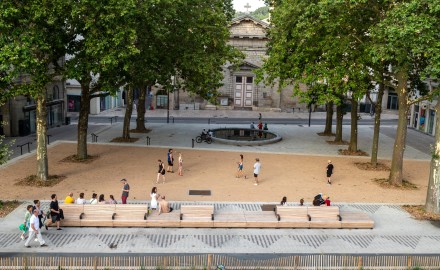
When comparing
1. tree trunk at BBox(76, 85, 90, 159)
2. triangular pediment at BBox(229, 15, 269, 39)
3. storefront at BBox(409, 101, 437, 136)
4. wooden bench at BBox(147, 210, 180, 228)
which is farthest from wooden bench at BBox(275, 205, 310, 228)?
triangular pediment at BBox(229, 15, 269, 39)

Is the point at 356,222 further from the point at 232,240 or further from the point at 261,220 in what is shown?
the point at 232,240

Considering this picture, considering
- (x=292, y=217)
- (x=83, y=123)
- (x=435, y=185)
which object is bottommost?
(x=292, y=217)

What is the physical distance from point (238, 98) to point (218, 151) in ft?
107

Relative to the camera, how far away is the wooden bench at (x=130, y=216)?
60.7 feet

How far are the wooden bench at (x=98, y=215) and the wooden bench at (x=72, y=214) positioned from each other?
0.57ft

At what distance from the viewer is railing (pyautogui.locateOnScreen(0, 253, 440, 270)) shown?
13531 millimetres

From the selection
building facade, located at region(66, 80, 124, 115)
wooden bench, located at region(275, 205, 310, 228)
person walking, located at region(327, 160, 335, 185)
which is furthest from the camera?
building facade, located at region(66, 80, 124, 115)

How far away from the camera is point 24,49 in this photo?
20.4 metres

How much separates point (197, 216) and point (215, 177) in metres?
8.17

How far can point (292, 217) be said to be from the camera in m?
19.3

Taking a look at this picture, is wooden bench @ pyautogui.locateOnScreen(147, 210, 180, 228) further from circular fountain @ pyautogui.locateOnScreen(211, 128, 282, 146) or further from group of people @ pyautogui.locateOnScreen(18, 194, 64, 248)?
circular fountain @ pyautogui.locateOnScreen(211, 128, 282, 146)

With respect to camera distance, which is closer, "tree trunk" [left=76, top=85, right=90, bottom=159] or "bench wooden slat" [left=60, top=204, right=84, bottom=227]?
"bench wooden slat" [left=60, top=204, right=84, bottom=227]

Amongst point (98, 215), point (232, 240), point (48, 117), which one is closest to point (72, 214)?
point (98, 215)

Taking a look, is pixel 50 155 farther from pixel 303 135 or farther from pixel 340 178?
pixel 303 135
